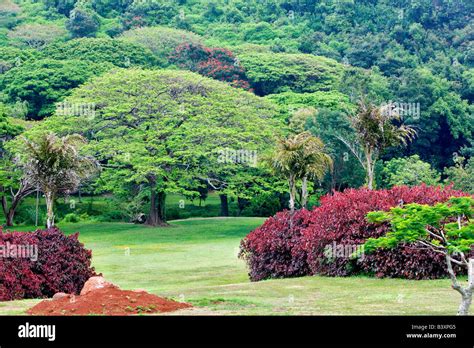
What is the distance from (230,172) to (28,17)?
59.3 m

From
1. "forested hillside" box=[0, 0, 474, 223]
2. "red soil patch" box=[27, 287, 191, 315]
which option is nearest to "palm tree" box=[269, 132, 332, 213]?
"forested hillside" box=[0, 0, 474, 223]

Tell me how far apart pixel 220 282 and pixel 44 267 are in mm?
4961

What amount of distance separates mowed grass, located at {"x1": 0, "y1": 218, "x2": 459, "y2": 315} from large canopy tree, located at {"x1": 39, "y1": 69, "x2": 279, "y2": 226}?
2656 mm

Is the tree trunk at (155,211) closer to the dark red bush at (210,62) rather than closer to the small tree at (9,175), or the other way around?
the small tree at (9,175)

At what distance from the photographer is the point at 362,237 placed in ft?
69.7

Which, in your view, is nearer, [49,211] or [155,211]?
[49,211]

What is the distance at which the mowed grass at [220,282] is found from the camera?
15.2 m

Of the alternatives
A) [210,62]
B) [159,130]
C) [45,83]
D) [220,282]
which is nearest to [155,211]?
[159,130]

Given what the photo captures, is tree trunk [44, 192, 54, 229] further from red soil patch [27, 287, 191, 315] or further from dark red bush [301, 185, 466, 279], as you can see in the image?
red soil patch [27, 287, 191, 315]

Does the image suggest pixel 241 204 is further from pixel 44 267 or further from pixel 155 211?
pixel 44 267

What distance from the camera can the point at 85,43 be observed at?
70688 millimetres

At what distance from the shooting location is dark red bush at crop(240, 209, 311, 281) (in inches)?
884

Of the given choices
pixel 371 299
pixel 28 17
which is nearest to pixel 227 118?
pixel 371 299
